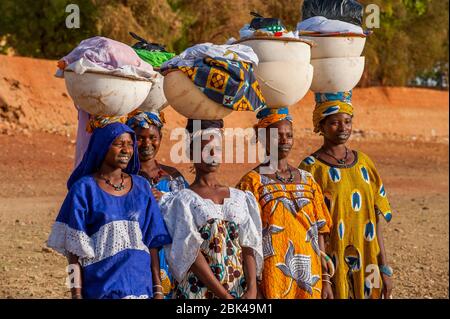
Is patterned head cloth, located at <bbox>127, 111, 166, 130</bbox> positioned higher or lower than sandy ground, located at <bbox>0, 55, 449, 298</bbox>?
higher

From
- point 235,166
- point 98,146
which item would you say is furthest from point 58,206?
point 98,146

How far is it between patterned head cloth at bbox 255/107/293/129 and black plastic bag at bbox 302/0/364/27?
70 cm

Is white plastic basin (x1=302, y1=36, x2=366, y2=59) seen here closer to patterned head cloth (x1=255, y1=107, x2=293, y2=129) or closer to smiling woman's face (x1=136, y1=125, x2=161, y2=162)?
patterned head cloth (x1=255, y1=107, x2=293, y2=129)

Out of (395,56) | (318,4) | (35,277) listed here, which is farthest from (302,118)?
(318,4)

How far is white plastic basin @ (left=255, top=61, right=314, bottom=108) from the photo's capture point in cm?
442

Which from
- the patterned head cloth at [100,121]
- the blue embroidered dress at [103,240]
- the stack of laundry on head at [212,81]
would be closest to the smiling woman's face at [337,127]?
the stack of laundry on head at [212,81]

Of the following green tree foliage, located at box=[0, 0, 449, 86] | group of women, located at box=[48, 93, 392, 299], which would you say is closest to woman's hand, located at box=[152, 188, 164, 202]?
group of women, located at box=[48, 93, 392, 299]

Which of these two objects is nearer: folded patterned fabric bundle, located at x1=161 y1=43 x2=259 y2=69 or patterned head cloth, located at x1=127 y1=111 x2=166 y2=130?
folded patterned fabric bundle, located at x1=161 y1=43 x2=259 y2=69

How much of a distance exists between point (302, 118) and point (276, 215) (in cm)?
1877

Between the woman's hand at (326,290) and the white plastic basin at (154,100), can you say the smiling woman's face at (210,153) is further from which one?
the woman's hand at (326,290)

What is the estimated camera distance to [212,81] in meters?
4.07

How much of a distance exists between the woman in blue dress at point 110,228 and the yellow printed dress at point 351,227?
1.21m

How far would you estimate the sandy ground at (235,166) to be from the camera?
8516mm

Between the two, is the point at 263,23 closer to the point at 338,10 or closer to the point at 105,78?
the point at 338,10
